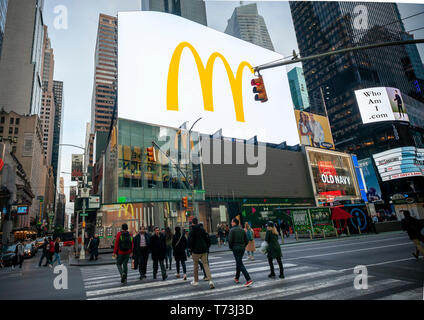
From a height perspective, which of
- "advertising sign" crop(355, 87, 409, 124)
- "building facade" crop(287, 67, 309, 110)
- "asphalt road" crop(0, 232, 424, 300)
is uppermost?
"building facade" crop(287, 67, 309, 110)

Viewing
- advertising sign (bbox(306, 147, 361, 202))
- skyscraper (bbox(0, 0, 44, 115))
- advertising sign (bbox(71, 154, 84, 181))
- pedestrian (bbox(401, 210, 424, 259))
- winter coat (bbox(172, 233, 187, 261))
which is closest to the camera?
pedestrian (bbox(401, 210, 424, 259))

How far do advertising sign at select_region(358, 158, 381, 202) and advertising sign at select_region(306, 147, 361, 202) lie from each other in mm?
4220

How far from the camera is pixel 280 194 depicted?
174 feet

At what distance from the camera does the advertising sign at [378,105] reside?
54491 mm

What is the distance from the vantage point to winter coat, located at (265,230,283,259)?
26.5ft

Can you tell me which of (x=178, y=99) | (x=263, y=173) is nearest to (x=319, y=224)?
(x=263, y=173)

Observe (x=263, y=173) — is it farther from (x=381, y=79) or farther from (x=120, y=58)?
(x=381, y=79)

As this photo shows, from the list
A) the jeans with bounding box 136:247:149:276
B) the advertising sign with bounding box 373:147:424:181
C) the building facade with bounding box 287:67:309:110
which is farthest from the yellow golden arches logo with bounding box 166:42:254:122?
the building facade with bounding box 287:67:309:110

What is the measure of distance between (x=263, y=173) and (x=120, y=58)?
34441 millimetres

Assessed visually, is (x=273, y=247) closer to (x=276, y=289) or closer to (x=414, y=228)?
(x=276, y=289)

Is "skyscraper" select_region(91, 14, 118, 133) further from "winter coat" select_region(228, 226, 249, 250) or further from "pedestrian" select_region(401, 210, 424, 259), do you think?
"pedestrian" select_region(401, 210, 424, 259)

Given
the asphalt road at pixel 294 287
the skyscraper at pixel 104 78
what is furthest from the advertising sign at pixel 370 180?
the skyscraper at pixel 104 78

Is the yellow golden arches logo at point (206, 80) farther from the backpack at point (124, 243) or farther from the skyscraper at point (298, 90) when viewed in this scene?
the skyscraper at point (298, 90)

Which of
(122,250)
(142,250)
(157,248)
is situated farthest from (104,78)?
(122,250)
